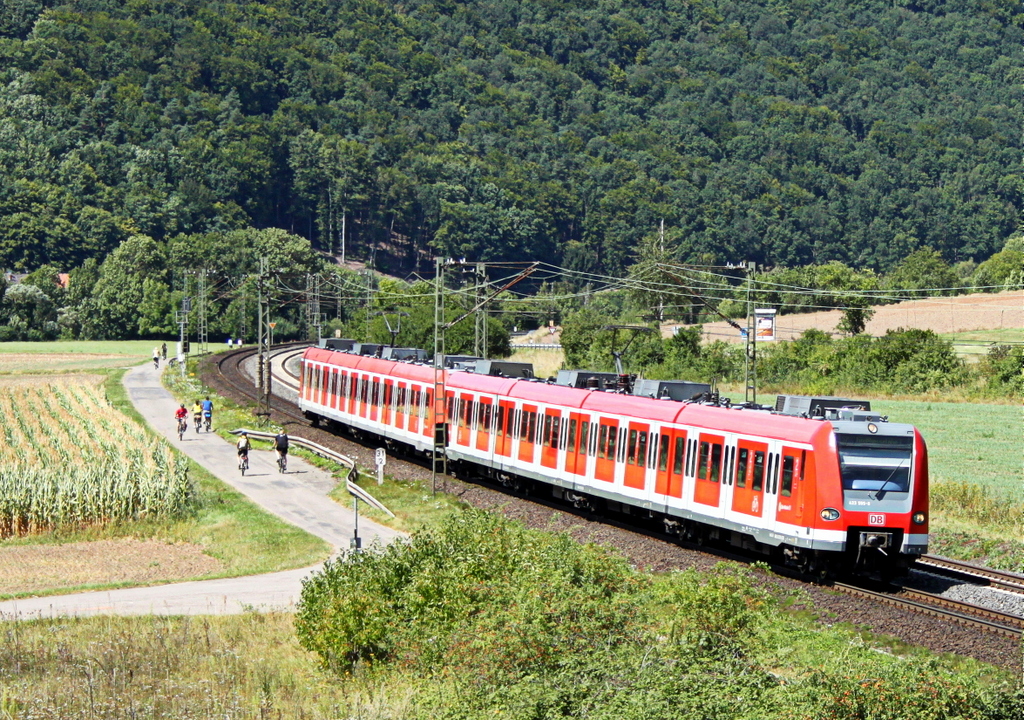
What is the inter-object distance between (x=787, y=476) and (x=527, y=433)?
41.5ft

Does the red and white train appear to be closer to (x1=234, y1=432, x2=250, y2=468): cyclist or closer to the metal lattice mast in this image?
the metal lattice mast

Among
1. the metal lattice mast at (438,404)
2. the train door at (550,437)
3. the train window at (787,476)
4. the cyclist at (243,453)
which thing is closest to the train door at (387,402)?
the metal lattice mast at (438,404)

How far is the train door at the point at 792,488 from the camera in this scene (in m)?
25.2

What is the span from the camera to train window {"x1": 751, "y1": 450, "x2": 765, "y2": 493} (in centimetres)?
2661

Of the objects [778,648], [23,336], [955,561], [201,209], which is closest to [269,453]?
[955,561]

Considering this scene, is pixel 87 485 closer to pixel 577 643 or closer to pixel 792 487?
pixel 792 487

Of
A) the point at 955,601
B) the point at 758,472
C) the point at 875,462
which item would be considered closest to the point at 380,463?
the point at 758,472

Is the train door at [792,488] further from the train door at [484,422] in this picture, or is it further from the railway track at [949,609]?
the train door at [484,422]

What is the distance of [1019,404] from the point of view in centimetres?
6272

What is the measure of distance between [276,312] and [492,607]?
5133 inches

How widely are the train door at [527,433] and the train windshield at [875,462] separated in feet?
43.7

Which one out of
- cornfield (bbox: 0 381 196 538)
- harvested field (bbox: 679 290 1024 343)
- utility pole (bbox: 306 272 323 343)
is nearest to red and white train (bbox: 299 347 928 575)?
cornfield (bbox: 0 381 196 538)

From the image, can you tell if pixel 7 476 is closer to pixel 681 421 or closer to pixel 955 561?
pixel 681 421

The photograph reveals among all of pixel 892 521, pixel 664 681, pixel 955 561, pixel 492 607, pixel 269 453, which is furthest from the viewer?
pixel 269 453
